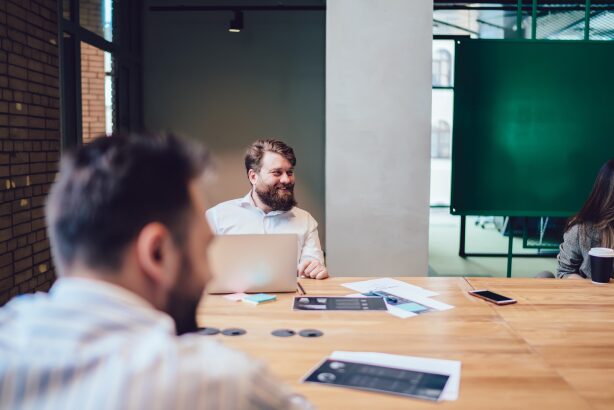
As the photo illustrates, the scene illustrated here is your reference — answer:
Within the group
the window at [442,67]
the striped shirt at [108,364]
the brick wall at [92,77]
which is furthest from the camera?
the window at [442,67]

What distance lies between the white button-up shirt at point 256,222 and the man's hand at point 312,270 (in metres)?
0.52

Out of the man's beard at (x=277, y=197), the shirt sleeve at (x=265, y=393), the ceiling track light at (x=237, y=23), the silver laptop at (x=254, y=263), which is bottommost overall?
the silver laptop at (x=254, y=263)

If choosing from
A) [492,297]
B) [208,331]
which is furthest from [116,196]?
[492,297]

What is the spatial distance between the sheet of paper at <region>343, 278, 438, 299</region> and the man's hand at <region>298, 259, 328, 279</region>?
5.9 inches

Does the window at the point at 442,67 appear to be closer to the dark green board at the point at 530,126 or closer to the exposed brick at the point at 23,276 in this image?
the dark green board at the point at 530,126

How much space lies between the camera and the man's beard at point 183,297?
2.64 feet

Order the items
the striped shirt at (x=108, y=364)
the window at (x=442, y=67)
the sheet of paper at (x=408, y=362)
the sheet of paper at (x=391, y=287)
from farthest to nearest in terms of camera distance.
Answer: the window at (x=442, y=67), the sheet of paper at (x=391, y=287), the sheet of paper at (x=408, y=362), the striped shirt at (x=108, y=364)

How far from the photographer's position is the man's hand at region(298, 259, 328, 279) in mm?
2686

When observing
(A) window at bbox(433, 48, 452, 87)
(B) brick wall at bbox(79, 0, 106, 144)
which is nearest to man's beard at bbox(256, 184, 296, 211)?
(A) window at bbox(433, 48, 452, 87)

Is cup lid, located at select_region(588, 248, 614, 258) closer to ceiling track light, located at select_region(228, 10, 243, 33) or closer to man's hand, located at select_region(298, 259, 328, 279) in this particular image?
man's hand, located at select_region(298, 259, 328, 279)

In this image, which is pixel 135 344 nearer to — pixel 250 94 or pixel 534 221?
pixel 250 94

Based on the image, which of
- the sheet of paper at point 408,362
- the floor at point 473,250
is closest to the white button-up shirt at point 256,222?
the sheet of paper at point 408,362

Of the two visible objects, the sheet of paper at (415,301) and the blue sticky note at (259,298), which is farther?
the blue sticky note at (259,298)

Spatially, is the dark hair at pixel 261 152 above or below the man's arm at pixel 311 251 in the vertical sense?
above
